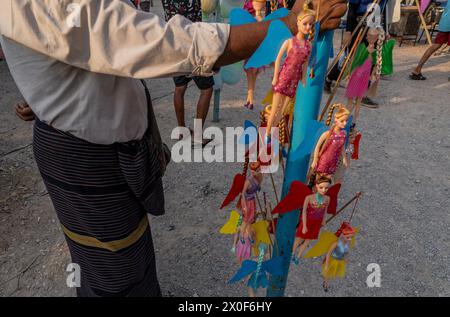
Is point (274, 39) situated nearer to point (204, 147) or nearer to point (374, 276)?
point (374, 276)

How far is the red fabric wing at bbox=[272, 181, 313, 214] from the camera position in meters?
0.86

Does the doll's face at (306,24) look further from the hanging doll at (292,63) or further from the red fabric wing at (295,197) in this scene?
the red fabric wing at (295,197)

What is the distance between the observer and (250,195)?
1.04 meters

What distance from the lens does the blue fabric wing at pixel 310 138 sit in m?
0.82

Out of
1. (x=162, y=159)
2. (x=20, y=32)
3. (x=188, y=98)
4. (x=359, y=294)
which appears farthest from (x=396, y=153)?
(x=20, y=32)

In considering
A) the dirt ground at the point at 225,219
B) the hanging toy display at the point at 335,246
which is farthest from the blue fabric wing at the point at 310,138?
the dirt ground at the point at 225,219

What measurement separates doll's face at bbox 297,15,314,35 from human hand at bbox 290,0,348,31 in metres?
0.05

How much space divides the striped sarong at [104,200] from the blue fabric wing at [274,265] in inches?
15.9

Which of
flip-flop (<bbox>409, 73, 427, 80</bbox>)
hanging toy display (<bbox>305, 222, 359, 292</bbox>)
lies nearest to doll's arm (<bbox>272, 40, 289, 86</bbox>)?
hanging toy display (<bbox>305, 222, 359, 292</bbox>)

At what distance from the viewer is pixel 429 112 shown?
12.0 ft

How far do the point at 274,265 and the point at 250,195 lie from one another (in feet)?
0.76

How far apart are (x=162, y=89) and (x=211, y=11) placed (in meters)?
1.75

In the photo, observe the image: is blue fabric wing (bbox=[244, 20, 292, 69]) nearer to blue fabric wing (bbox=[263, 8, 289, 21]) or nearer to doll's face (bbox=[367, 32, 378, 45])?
blue fabric wing (bbox=[263, 8, 289, 21])

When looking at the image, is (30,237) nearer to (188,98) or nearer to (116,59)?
(116,59)
